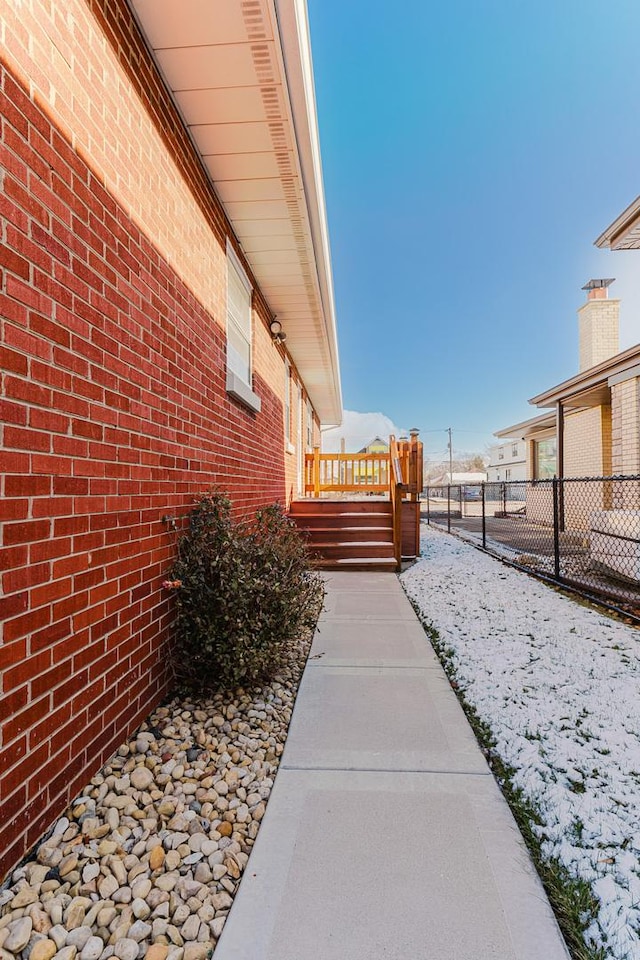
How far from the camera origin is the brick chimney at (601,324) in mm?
10445

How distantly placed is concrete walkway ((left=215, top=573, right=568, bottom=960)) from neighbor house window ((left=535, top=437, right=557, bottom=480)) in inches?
505

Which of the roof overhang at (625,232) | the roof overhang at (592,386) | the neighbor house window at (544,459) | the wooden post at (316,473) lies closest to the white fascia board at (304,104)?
the roof overhang at (625,232)

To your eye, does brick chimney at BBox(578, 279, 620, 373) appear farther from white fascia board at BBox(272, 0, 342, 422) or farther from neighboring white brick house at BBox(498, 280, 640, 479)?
white fascia board at BBox(272, 0, 342, 422)

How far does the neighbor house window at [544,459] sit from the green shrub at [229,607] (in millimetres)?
12818

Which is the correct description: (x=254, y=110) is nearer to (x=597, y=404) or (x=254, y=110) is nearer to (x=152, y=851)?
(x=152, y=851)

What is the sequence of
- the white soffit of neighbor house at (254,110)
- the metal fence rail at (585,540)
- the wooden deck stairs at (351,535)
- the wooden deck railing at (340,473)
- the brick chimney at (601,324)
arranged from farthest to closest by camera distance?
the brick chimney at (601,324) → the wooden deck railing at (340,473) → the wooden deck stairs at (351,535) → the metal fence rail at (585,540) → the white soffit of neighbor house at (254,110)

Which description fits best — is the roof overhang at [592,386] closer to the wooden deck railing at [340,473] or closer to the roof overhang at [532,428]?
the roof overhang at [532,428]

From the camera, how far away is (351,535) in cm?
605

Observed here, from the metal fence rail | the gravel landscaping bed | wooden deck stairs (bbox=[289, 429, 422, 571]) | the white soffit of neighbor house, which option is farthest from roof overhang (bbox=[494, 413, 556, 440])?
the gravel landscaping bed

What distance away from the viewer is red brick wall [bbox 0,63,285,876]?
132 centimetres

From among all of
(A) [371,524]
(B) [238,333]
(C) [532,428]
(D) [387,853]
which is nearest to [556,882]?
(D) [387,853]

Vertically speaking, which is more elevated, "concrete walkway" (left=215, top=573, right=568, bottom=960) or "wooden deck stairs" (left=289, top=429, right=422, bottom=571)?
"wooden deck stairs" (left=289, top=429, right=422, bottom=571)

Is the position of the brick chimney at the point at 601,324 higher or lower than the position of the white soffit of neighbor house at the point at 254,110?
higher

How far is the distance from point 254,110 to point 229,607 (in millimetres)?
2981
